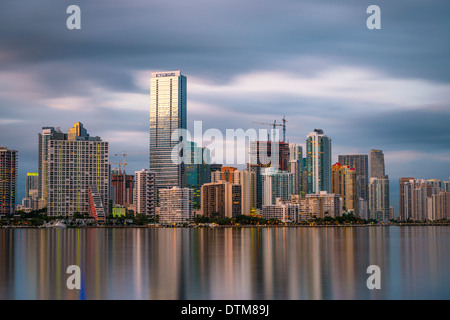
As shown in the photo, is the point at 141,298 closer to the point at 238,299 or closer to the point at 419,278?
the point at 238,299

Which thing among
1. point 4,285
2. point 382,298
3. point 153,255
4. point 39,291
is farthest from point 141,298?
point 153,255

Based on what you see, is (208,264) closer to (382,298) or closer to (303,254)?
(303,254)

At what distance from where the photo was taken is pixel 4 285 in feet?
155

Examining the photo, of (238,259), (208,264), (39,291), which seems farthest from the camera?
(238,259)

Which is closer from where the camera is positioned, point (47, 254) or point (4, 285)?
point (4, 285)

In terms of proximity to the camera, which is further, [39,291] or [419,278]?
[419,278]

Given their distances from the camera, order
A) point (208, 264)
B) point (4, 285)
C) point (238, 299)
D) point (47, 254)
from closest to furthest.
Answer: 1. point (238, 299)
2. point (4, 285)
3. point (208, 264)
4. point (47, 254)

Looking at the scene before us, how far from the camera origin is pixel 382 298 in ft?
140

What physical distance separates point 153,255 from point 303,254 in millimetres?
18519

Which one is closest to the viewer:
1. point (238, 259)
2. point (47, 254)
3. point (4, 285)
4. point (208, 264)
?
point (4, 285)
